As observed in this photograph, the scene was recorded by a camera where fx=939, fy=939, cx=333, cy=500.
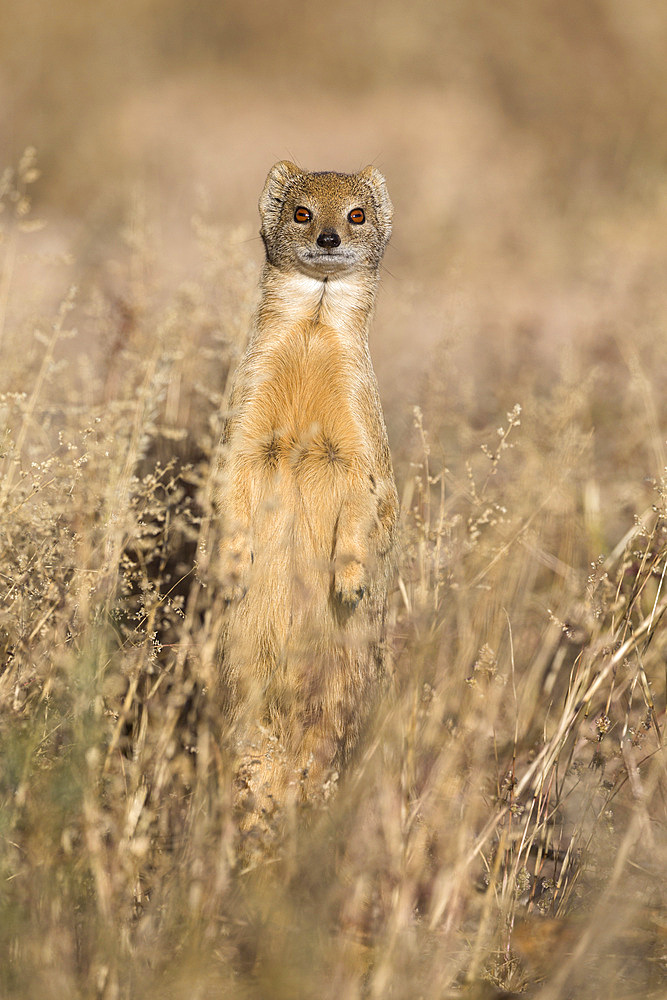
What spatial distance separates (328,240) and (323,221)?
0.67ft

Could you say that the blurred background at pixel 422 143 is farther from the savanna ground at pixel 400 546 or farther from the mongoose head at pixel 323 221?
the mongoose head at pixel 323 221

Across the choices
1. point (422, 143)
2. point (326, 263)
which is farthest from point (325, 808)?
point (422, 143)

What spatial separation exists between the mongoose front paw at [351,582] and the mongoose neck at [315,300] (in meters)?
1.15

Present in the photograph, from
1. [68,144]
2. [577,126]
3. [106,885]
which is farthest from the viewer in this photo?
[577,126]

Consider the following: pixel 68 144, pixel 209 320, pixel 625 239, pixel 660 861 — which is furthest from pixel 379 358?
pixel 68 144

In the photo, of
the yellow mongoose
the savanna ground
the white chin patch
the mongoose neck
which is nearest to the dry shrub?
the savanna ground

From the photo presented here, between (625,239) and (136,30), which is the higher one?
(136,30)

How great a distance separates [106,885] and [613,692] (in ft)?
6.21

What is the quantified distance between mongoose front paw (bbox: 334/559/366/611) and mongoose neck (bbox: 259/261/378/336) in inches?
45.2

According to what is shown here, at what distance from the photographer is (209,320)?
5.91 meters

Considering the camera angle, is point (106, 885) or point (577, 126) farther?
point (577, 126)

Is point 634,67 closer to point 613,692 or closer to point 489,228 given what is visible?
point 489,228

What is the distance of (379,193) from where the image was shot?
15.7 ft

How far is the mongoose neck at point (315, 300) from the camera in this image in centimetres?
417
